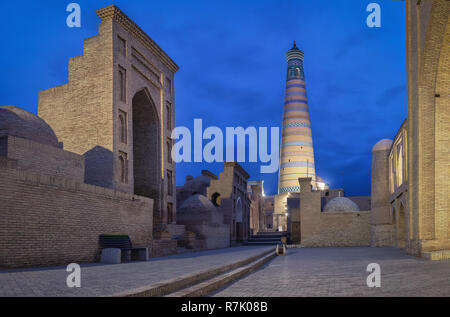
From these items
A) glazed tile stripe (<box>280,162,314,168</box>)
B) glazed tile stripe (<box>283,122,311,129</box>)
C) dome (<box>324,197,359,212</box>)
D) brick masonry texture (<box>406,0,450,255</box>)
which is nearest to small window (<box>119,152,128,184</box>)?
brick masonry texture (<box>406,0,450,255</box>)

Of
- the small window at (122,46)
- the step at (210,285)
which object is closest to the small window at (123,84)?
the small window at (122,46)

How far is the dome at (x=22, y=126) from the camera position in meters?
10.2

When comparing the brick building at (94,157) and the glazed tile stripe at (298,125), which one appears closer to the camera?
the brick building at (94,157)

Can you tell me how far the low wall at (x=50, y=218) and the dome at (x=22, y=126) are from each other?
201cm

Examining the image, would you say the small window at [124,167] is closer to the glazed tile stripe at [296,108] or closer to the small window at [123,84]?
the small window at [123,84]

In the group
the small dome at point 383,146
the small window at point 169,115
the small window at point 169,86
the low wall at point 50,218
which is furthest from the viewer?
the small dome at point 383,146

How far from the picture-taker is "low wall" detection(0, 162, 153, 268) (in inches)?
306

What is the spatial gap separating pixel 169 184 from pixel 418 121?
528 inches

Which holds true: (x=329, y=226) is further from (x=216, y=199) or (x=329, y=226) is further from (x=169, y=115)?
(x=169, y=115)

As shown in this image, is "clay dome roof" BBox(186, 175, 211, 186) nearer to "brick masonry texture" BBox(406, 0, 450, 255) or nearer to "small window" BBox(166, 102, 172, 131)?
"small window" BBox(166, 102, 172, 131)
